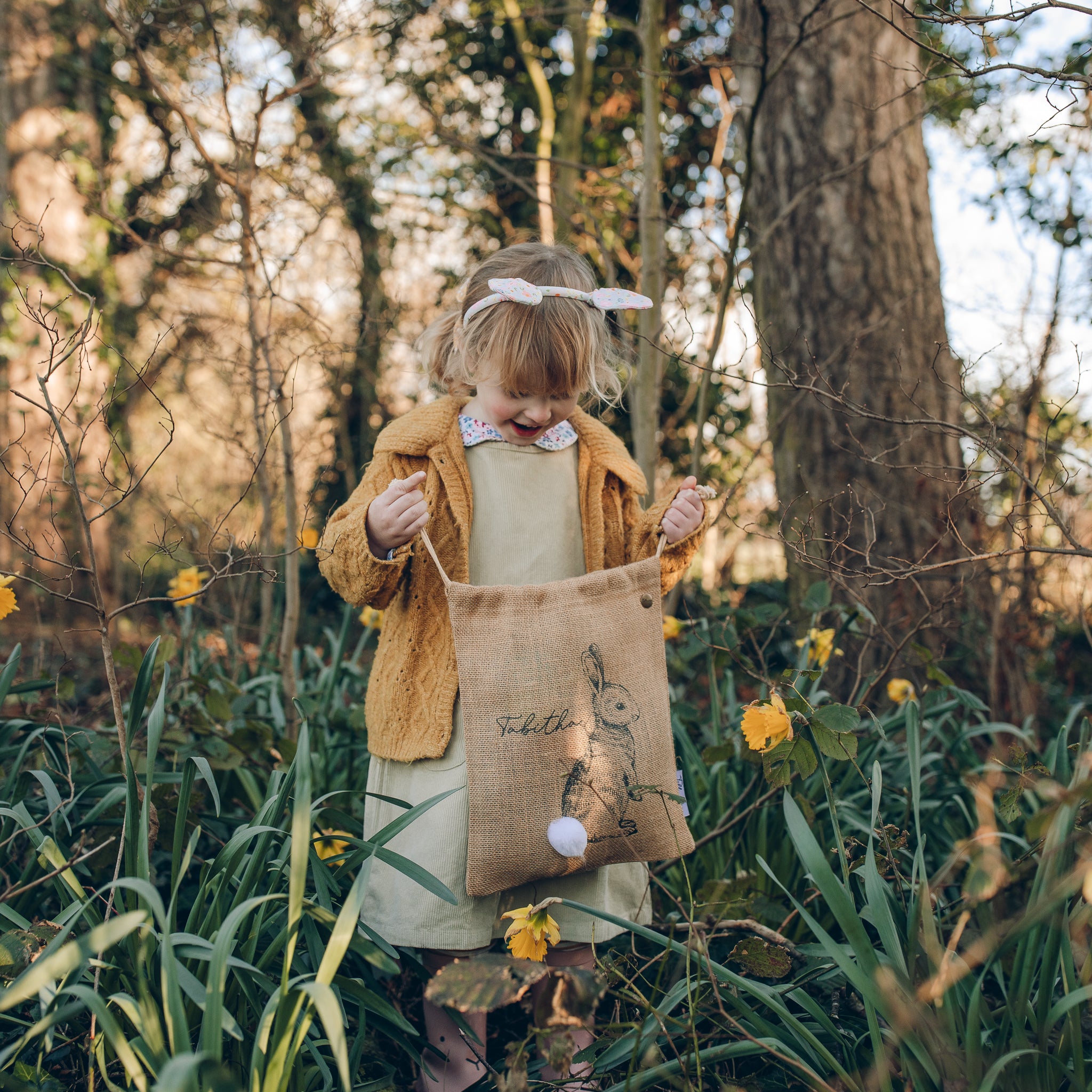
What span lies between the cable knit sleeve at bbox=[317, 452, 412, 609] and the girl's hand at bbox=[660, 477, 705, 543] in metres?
0.52

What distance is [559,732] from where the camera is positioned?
4.69 ft

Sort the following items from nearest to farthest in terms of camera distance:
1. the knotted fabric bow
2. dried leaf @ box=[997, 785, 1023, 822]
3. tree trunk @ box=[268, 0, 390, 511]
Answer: dried leaf @ box=[997, 785, 1023, 822] → the knotted fabric bow → tree trunk @ box=[268, 0, 390, 511]

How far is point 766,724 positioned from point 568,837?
39 centimetres

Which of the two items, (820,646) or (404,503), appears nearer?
(404,503)

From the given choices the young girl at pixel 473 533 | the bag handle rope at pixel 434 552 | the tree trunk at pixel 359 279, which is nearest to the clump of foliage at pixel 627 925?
the young girl at pixel 473 533

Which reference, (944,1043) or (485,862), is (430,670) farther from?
(944,1043)

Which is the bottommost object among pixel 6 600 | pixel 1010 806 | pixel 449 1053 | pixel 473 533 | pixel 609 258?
pixel 449 1053

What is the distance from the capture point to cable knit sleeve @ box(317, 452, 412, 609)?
58.9 inches

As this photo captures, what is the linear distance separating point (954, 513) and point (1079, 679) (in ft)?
5.98

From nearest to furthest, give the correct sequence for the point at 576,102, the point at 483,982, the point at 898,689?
the point at 483,982, the point at 898,689, the point at 576,102

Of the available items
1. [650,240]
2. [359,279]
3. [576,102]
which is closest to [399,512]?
[650,240]

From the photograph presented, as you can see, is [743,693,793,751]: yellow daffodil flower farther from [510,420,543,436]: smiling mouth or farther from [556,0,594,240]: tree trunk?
[556,0,594,240]: tree trunk

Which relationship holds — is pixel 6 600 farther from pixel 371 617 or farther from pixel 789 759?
pixel 789 759

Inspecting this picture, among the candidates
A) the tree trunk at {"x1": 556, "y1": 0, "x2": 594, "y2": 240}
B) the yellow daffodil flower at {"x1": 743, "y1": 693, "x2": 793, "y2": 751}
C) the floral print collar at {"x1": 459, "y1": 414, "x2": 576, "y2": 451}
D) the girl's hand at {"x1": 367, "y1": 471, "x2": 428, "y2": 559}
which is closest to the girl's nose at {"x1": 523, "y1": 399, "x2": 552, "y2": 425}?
the floral print collar at {"x1": 459, "y1": 414, "x2": 576, "y2": 451}
